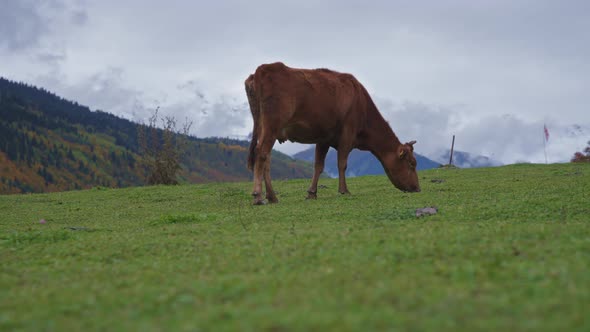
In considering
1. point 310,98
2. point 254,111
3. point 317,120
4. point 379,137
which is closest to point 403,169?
point 379,137

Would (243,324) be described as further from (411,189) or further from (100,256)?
(411,189)

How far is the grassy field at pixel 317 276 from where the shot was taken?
3.24 meters

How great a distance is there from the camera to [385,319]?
314cm

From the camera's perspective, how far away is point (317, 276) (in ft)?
14.7

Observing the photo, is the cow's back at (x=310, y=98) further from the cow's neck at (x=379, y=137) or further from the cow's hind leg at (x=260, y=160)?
the cow's hind leg at (x=260, y=160)

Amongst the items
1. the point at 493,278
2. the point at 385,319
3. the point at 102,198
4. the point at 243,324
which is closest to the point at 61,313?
the point at 243,324

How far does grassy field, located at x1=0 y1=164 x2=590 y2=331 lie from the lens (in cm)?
324

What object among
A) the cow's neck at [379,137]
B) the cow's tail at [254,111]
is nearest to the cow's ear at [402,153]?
the cow's neck at [379,137]

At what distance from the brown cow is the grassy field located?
489 centimetres

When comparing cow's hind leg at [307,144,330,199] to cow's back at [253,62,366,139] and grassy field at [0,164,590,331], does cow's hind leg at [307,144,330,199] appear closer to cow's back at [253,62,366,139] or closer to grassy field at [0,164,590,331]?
cow's back at [253,62,366,139]

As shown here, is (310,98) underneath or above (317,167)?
above

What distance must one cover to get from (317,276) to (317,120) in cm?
972

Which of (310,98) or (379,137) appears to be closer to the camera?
(310,98)

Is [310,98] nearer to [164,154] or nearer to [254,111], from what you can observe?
[254,111]
